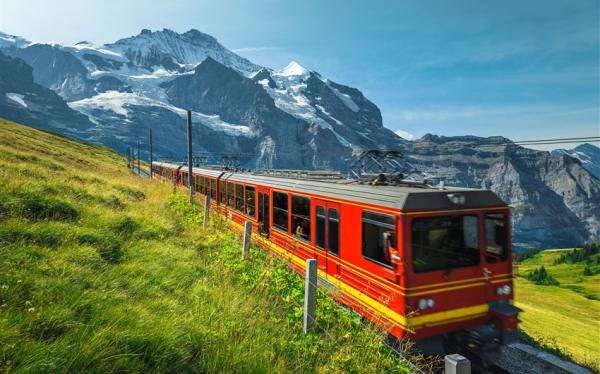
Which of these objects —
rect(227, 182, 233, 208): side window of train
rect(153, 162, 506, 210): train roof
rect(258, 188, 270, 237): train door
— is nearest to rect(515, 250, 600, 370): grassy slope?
rect(153, 162, 506, 210): train roof

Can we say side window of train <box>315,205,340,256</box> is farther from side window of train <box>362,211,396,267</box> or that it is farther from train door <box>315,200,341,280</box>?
side window of train <box>362,211,396,267</box>

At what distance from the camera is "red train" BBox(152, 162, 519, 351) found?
6.27 meters

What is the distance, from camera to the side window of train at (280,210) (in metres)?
10.9

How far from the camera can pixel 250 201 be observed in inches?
546

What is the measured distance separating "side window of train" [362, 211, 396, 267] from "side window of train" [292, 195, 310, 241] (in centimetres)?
258

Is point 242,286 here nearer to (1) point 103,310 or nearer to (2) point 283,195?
(1) point 103,310

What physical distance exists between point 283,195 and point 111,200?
609 centimetres

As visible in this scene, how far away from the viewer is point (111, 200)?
38.6 ft

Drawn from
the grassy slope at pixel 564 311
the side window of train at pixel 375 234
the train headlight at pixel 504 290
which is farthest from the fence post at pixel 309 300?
the grassy slope at pixel 564 311

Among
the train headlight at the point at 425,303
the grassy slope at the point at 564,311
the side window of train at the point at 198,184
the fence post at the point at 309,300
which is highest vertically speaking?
the side window of train at the point at 198,184

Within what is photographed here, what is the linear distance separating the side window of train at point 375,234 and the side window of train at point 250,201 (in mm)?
6962

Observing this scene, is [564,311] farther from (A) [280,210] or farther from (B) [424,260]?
(B) [424,260]

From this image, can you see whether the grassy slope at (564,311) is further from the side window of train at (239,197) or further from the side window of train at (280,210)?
the side window of train at (239,197)

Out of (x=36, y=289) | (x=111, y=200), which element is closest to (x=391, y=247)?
(x=36, y=289)
